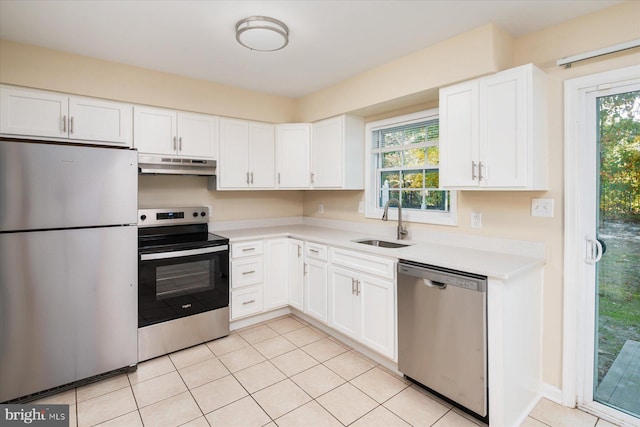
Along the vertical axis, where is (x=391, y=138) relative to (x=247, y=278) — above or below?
above

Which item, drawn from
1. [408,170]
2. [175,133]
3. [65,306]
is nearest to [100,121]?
[175,133]

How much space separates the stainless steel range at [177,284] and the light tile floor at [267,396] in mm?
179

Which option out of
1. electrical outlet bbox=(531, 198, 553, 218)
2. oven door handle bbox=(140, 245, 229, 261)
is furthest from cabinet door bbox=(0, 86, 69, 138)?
electrical outlet bbox=(531, 198, 553, 218)

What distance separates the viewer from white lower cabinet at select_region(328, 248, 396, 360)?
7.80 ft

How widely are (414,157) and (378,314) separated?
152cm

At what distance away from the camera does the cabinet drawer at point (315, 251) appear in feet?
9.85

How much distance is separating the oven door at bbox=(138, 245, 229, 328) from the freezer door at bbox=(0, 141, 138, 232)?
446 millimetres

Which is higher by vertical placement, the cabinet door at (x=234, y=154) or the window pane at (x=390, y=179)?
the cabinet door at (x=234, y=154)

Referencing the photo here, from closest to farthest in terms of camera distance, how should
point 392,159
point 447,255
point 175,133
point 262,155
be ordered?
1. point 447,255
2. point 175,133
3. point 392,159
4. point 262,155

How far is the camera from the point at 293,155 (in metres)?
3.72

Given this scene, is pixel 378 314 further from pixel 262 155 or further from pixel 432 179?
pixel 262 155

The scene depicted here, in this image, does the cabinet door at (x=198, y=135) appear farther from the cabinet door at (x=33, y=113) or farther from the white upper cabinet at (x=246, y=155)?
the cabinet door at (x=33, y=113)

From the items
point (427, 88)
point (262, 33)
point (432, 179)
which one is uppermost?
point (262, 33)

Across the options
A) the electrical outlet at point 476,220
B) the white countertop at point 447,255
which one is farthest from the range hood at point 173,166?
the electrical outlet at point 476,220
